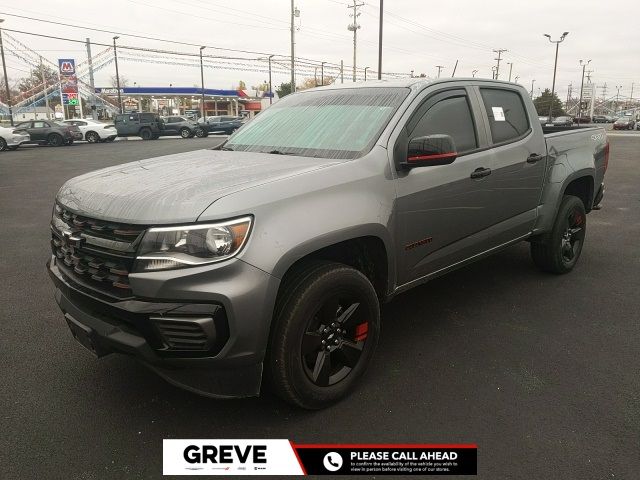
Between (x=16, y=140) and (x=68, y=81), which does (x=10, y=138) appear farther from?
(x=68, y=81)

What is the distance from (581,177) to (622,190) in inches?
272

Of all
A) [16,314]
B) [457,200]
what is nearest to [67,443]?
[16,314]

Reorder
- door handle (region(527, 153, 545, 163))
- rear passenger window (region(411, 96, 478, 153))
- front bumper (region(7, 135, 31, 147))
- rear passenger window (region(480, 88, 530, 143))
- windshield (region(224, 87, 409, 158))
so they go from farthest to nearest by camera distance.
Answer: front bumper (region(7, 135, 31, 147)) → door handle (region(527, 153, 545, 163)) → rear passenger window (region(480, 88, 530, 143)) → rear passenger window (region(411, 96, 478, 153)) → windshield (region(224, 87, 409, 158))

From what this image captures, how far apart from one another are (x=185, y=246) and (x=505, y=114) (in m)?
3.04

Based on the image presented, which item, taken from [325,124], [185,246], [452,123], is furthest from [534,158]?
[185,246]

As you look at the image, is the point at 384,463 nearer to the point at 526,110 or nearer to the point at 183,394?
the point at 183,394

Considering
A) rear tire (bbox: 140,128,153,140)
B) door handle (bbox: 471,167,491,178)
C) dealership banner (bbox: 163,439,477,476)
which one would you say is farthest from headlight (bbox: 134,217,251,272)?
rear tire (bbox: 140,128,153,140)

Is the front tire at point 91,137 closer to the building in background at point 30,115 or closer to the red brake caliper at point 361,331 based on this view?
the red brake caliper at point 361,331

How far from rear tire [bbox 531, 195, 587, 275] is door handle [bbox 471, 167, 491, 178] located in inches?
53.1

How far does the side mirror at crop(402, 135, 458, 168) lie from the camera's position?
9.64 ft

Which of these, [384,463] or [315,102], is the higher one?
[315,102]

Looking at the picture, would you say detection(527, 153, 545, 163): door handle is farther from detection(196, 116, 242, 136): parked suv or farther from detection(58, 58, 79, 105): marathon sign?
detection(58, 58, 79, 105): marathon sign

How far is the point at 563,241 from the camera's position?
489 centimetres

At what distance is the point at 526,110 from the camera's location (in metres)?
4.48
